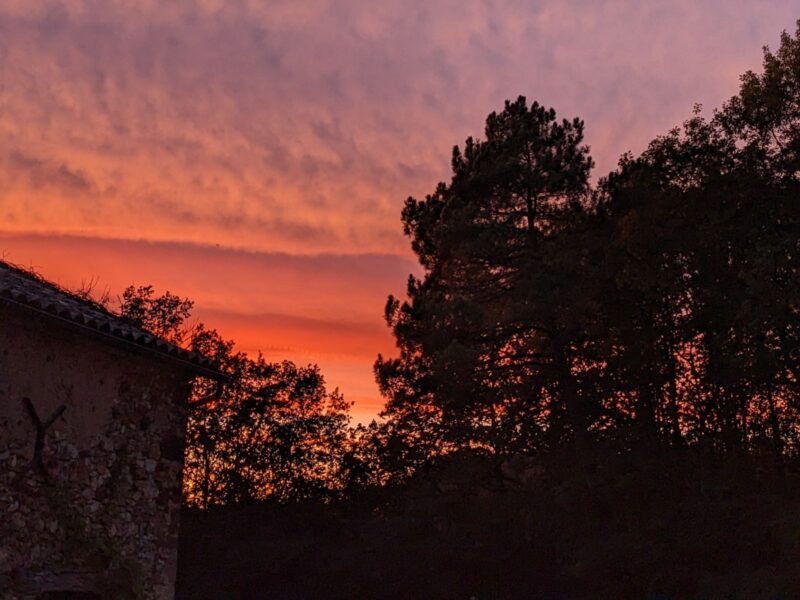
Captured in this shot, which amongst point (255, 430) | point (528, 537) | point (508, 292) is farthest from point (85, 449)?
point (255, 430)

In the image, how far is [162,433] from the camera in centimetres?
1095

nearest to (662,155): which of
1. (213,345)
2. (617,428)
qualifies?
(617,428)

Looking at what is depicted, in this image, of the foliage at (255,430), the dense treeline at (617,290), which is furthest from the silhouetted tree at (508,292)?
the foliage at (255,430)

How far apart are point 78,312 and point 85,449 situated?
1754mm

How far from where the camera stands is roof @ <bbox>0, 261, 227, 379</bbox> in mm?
8742

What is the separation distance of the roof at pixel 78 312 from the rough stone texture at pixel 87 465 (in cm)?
34

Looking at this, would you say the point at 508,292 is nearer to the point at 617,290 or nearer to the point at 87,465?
the point at 617,290

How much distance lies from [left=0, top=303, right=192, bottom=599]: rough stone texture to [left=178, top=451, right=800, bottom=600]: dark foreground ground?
1098cm

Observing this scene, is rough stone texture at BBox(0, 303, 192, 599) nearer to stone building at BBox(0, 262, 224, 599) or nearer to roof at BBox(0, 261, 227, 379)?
stone building at BBox(0, 262, 224, 599)

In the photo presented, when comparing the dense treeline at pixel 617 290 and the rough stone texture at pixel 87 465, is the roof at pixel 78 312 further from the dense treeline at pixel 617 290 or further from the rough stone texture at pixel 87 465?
the dense treeline at pixel 617 290

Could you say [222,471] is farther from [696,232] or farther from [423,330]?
[696,232]

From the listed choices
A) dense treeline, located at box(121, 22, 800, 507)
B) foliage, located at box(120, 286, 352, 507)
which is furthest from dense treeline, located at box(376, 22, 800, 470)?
foliage, located at box(120, 286, 352, 507)

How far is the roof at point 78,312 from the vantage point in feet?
28.7

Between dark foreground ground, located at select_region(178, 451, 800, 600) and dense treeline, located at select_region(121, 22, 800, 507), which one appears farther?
dense treeline, located at select_region(121, 22, 800, 507)
